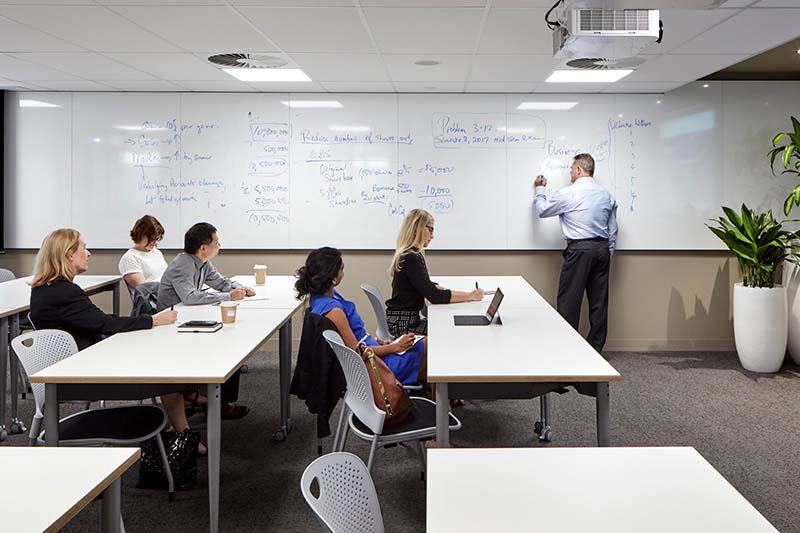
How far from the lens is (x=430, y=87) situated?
598 centimetres

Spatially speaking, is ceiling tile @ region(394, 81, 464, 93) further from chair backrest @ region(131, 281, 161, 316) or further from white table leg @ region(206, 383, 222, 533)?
white table leg @ region(206, 383, 222, 533)

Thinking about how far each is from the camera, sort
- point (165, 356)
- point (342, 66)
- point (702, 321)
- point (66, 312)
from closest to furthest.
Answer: point (165, 356), point (66, 312), point (342, 66), point (702, 321)

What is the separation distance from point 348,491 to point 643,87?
208 inches

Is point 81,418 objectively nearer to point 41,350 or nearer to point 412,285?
point 41,350

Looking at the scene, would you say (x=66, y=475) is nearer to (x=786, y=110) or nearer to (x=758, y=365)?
(x=758, y=365)

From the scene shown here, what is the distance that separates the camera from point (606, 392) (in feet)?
9.01

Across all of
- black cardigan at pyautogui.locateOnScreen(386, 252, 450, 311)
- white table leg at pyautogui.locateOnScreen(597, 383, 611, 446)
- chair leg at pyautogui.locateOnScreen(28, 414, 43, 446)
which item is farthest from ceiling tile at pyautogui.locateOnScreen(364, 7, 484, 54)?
chair leg at pyautogui.locateOnScreen(28, 414, 43, 446)

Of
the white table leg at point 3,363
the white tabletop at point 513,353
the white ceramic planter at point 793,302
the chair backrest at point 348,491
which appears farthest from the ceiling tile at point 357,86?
the chair backrest at point 348,491

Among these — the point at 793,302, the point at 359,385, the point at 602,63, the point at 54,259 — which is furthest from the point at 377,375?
the point at 793,302

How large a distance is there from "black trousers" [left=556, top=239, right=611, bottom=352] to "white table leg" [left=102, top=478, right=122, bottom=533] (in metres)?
4.78

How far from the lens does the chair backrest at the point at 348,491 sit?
160 cm

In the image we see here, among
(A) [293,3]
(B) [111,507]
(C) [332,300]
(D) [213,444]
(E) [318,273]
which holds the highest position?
(A) [293,3]

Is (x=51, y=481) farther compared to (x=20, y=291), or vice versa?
(x=20, y=291)

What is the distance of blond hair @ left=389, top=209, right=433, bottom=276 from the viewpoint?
14.3ft
